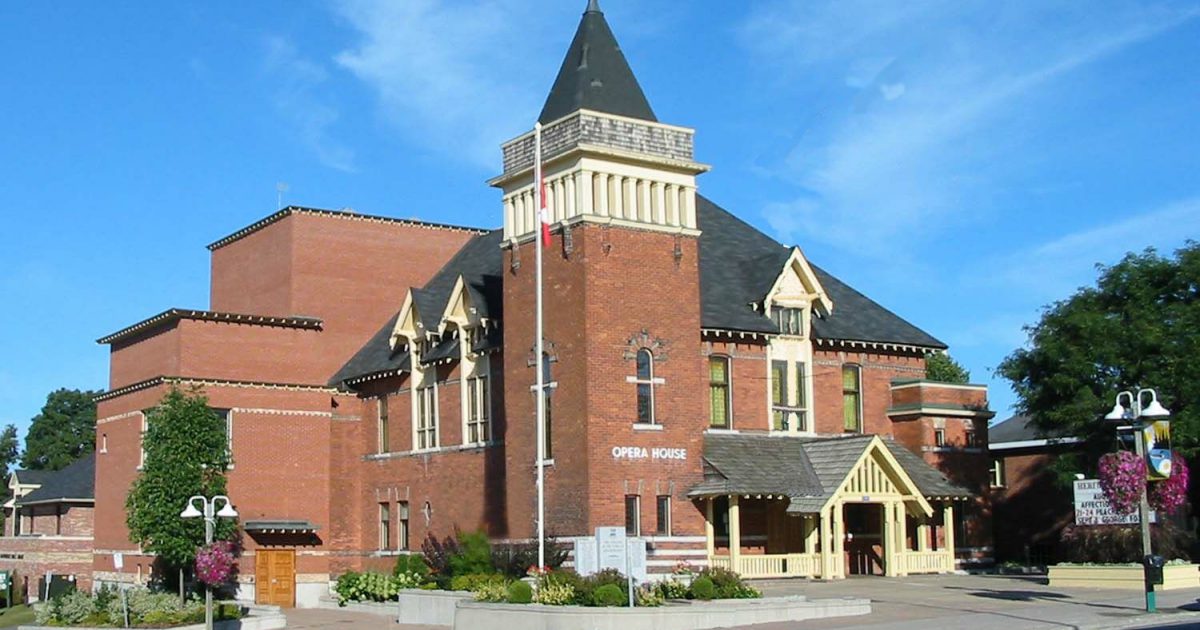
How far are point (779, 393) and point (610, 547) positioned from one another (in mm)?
15899

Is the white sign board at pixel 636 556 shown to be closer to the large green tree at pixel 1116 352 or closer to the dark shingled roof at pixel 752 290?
the dark shingled roof at pixel 752 290

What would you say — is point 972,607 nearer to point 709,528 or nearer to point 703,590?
A: point 703,590

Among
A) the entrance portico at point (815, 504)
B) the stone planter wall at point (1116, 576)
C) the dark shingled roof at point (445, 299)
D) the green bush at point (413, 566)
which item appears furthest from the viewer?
the dark shingled roof at point (445, 299)

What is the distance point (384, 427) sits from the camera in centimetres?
5166

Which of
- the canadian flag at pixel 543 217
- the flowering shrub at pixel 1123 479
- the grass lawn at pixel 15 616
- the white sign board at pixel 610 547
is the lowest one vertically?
the grass lawn at pixel 15 616

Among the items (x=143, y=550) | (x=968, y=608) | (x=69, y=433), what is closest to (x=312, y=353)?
(x=143, y=550)

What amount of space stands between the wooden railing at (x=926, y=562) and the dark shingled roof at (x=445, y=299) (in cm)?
1423

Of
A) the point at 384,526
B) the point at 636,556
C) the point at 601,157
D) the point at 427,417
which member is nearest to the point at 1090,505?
the point at 636,556

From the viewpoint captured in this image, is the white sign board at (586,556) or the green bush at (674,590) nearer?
the white sign board at (586,556)

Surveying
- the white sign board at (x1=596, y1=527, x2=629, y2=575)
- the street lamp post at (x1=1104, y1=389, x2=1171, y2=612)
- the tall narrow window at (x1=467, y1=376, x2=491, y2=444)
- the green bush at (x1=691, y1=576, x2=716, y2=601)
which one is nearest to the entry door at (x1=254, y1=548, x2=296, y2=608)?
the tall narrow window at (x1=467, y1=376, x2=491, y2=444)

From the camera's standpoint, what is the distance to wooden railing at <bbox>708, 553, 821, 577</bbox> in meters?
40.3

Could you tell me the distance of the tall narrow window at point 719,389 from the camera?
Result: 42.9m

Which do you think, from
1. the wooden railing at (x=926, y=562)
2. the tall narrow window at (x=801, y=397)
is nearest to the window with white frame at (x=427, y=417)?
A: the tall narrow window at (x=801, y=397)

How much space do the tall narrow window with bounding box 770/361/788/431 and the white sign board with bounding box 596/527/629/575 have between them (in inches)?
596
